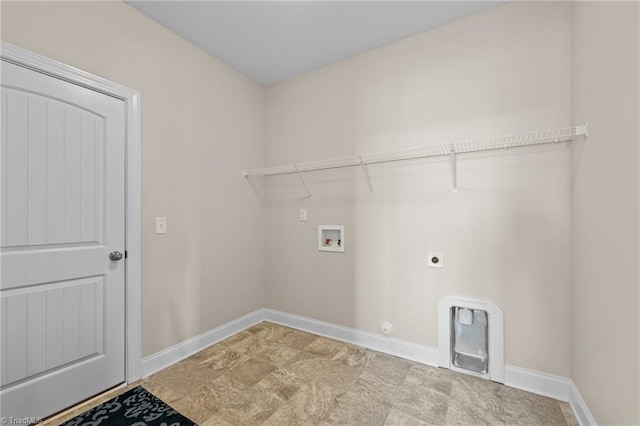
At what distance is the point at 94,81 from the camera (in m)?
1.71

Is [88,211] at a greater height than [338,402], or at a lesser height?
greater

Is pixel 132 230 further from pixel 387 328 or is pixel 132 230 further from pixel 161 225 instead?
pixel 387 328

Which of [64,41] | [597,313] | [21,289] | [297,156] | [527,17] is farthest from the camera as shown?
[297,156]

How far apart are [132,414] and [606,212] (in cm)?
263

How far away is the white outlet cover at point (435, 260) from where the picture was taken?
80.6 inches

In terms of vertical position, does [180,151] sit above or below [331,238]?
above

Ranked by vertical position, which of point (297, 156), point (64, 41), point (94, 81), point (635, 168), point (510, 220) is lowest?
point (510, 220)

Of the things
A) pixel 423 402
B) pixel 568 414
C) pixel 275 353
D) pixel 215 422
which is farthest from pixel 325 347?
pixel 568 414

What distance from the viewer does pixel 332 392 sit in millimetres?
1744

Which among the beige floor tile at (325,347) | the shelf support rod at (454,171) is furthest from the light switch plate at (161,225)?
the shelf support rod at (454,171)

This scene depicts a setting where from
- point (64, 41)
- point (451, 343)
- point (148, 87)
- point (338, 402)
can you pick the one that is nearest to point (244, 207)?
point (148, 87)

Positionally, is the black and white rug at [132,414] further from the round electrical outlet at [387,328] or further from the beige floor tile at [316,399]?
the round electrical outlet at [387,328]

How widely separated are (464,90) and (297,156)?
1522 millimetres

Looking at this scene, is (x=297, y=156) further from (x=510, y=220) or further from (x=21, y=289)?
(x=21, y=289)
